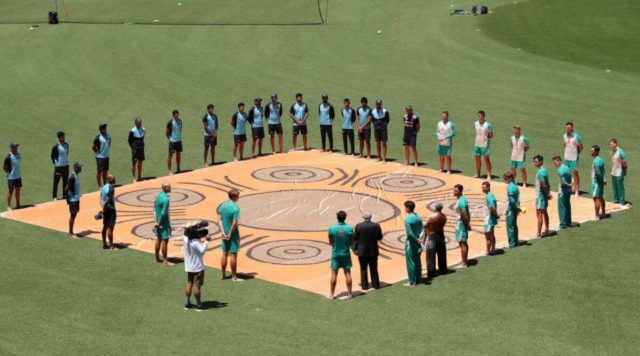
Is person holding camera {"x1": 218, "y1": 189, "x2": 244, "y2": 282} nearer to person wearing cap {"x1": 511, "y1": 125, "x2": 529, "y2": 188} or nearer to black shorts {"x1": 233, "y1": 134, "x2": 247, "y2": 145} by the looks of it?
person wearing cap {"x1": 511, "y1": 125, "x2": 529, "y2": 188}

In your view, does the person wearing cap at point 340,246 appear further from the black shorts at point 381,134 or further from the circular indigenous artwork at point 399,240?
the black shorts at point 381,134

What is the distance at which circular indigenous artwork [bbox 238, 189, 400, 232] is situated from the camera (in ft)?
98.4

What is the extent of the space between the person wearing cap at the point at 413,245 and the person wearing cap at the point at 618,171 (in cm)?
828

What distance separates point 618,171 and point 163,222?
1262 cm

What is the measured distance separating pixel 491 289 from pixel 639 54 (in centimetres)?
3181

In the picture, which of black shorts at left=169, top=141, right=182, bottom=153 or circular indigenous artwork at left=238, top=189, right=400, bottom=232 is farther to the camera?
black shorts at left=169, top=141, right=182, bottom=153

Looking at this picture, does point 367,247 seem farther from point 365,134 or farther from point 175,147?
point 365,134

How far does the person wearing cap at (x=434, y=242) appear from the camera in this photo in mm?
25062

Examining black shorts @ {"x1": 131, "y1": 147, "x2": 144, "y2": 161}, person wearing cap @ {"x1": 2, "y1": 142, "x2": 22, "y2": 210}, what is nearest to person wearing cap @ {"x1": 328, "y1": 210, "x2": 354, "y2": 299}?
person wearing cap @ {"x1": 2, "y1": 142, "x2": 22, "y2": 210}

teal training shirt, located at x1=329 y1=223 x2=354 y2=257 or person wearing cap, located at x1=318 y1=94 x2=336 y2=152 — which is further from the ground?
person wearing cap, located at x1=318 y1=94 x2=336 y2=152

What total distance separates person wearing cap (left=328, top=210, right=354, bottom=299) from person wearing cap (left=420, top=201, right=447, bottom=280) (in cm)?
234

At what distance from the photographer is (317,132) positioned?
4156cm

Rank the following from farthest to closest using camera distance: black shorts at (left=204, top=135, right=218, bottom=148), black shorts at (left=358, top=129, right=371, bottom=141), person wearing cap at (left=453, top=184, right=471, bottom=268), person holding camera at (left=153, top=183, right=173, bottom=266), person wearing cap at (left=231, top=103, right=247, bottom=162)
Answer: person wearing cap at (left=231, top=103, right=247, bottom=162) < black shorts at (left=358, top=129, right=371, bottom=141) < black shorts at (left=204, top=135, right=218, bottom=148) < person holding camera at (left=153, top=183, right=173, bottom=266) < person wearing cap at (left=453, top=184, right=471, bottom=268)

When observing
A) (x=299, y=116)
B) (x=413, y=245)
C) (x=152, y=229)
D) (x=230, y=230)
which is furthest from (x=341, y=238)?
(x=299, y=116)
